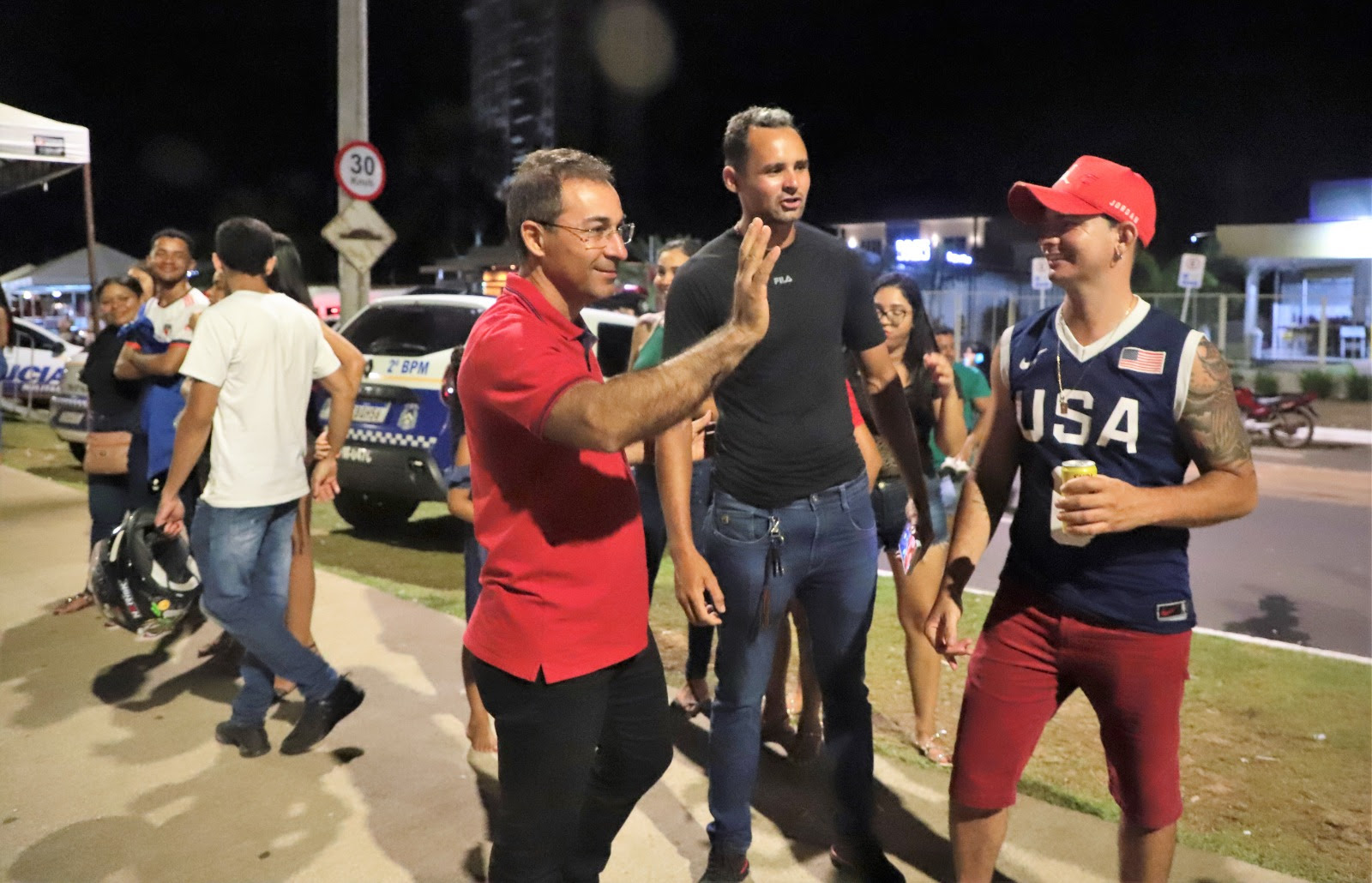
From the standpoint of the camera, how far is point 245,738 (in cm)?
424

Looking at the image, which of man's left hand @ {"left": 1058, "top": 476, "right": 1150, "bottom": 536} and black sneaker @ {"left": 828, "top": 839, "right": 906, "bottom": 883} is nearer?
man's left hand @ {"left": 1058, "top": 476, "right": 1150, "bottom": 536}

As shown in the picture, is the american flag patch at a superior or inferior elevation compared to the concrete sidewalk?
superior

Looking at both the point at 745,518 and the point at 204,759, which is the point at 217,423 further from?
the point at 745,518

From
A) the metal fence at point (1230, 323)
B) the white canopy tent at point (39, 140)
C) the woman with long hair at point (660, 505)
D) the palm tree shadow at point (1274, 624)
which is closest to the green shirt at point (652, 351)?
the woman with long hair at point (660, 505)

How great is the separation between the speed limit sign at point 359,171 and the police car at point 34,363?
29.9 feet

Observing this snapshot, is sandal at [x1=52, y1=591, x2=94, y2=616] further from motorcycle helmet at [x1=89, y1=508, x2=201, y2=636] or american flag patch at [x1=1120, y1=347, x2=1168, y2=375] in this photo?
american flag patch at [x1=1120, y1=347, x2=1168, y2=375]

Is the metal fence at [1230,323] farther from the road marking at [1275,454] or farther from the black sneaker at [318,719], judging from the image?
the black sneaker at [318,719]

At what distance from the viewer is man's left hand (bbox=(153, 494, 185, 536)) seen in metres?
4.22

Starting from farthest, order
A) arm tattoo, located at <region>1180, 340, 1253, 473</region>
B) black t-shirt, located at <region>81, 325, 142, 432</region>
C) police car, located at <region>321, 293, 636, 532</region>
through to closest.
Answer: police car, located at <region>321, 293, 636, 532</region>
black t-shirt, located at <region>81, 325, 142, 432</region>
arm tattoo, located at <region>1180, 340, 1253, 473</region>

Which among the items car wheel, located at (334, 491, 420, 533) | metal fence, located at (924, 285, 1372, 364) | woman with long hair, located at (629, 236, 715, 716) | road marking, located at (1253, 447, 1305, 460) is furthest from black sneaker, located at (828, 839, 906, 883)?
metal fence, located at (924, 285, 1372, 364)

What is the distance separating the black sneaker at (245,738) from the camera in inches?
166

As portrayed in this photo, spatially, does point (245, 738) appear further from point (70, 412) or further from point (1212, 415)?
point (70, 412)

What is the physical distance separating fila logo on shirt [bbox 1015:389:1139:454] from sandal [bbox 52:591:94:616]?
5.38 meters

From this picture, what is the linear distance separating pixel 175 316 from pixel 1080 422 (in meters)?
4.51
